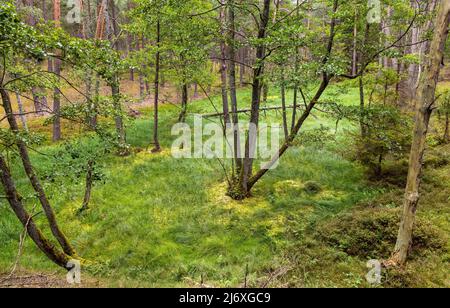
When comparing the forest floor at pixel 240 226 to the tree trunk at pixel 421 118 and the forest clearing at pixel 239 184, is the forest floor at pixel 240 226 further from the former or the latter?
the tree trunk at pixel 421 118

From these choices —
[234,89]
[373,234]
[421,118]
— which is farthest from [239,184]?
[421,118]

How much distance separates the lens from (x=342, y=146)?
16359 mm

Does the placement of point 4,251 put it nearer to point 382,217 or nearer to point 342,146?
point 382,217

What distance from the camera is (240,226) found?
34.2ft

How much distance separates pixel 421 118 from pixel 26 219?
29.1 feet

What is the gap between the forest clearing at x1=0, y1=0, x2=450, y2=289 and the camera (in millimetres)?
6977

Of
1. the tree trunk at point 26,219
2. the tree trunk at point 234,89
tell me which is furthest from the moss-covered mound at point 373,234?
the tree trunk at point 26,219

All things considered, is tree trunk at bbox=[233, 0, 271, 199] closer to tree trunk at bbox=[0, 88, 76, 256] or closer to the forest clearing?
the forest clearing

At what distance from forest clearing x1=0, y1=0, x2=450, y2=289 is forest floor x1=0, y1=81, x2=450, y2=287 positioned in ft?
0.17

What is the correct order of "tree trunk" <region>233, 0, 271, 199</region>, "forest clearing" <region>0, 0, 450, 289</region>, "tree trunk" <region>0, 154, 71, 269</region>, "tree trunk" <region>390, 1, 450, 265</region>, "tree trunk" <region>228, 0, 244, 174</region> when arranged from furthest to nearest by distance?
"tree trunk" <region>228, 0, 244, 174</region> → "tree trunk" <region>233, 0, 271, 199</region> → "tree trunk" <region>0, 154, 71, 269</region> → "forest clearing" <region>0, 0, 450, 289</region> → "tree trunk" <region>390, 1, 450, 265</region>

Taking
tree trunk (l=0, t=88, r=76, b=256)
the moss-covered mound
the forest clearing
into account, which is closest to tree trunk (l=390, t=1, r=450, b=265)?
the forest clearing

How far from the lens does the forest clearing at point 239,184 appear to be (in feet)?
22.9

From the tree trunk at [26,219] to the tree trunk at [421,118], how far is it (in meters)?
8.03

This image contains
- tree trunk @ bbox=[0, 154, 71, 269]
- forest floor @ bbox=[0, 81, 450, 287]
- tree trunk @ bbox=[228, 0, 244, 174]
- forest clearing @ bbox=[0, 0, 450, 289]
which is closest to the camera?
forest clearing @ bbox=[0, 0, 450, 289]
